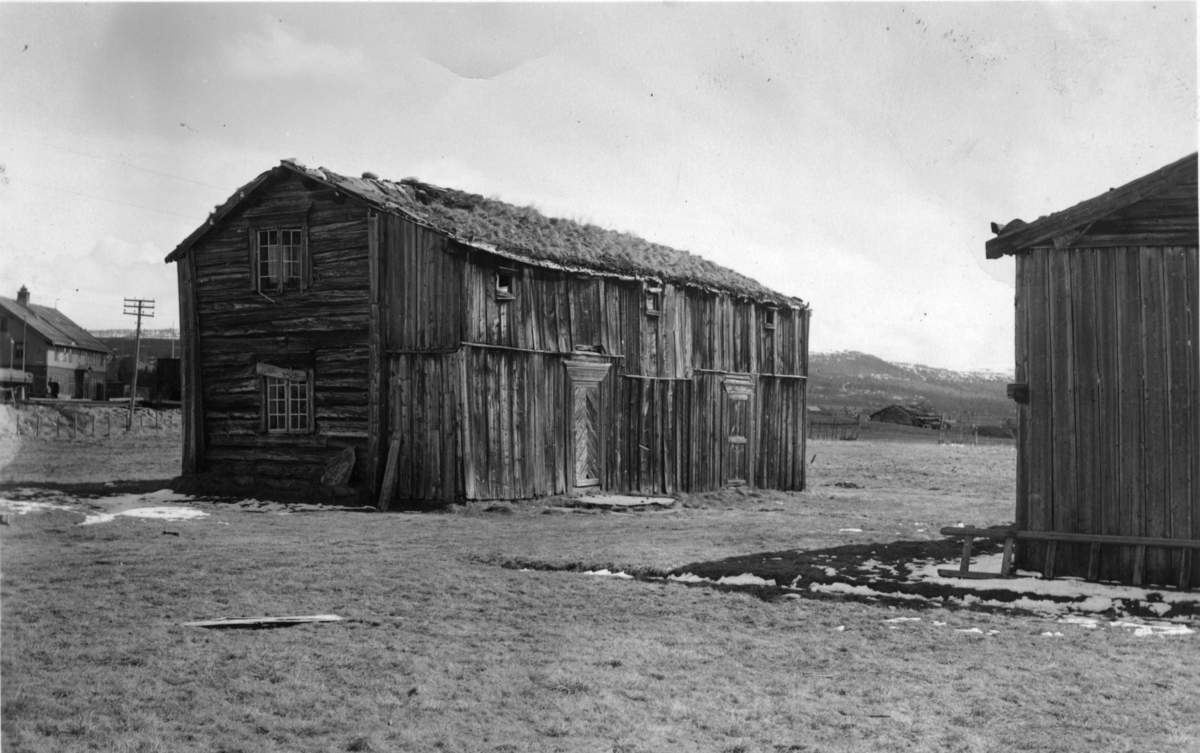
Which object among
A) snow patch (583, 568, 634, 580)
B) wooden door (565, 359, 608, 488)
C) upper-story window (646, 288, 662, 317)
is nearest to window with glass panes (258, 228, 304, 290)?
wooden door (565, 359, 608, 488)

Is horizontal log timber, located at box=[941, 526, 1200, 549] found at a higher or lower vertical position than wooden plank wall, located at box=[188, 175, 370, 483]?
lower

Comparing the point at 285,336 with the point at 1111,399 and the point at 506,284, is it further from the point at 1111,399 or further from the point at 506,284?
the point at 1111,399

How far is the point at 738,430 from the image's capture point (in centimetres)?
2659

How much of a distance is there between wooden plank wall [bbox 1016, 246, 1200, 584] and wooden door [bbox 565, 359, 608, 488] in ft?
36.9

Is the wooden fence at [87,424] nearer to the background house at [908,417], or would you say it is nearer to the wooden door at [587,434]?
the wooden door at [587,434]

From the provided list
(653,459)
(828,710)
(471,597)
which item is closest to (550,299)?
(653,459)

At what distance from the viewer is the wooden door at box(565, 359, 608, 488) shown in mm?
21578

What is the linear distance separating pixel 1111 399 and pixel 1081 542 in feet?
5.60

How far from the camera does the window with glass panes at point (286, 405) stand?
20828 mm

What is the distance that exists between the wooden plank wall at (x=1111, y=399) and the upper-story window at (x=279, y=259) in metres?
14.6

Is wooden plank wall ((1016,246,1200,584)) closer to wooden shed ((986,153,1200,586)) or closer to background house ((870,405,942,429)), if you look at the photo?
wooden shed ((986,153,1200,586))

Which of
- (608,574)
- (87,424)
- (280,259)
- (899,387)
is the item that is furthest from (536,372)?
(899,387)

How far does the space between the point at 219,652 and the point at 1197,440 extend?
10299 mm

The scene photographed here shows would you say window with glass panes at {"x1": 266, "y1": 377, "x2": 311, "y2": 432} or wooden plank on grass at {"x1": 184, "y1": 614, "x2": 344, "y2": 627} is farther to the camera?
window with glass panes at {"x1": 266, "y1": 377, "x2": 311, "y2": 432}
